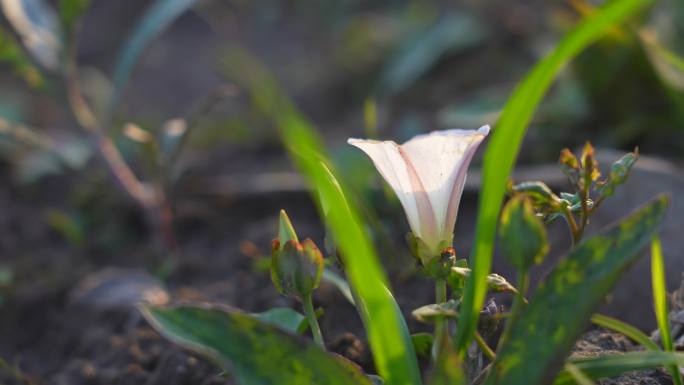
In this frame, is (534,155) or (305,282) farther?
(534,155)

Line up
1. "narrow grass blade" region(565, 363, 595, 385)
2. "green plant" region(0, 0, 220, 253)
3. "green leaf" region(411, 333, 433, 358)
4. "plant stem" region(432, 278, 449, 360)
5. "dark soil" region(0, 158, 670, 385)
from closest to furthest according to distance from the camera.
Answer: "narrow grass blade" region(565, 363, 595, 385)
"plant stem" region(432, 278, 449, 360)
"green leaf" region(411, 333, 433, 358)
"dark soil" region(0, 158, 670, 385)
"green plant" region(0, 0, 220, 253)

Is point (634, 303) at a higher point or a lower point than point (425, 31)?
lower

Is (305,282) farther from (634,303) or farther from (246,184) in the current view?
(246,184)

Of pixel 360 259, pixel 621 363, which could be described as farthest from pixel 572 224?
pixel 360 259

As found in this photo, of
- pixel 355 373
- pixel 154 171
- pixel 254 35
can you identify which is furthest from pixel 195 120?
pixel 254 35

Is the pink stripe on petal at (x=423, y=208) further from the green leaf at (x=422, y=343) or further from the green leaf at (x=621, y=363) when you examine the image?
the green leaf at (x=621, y=363)

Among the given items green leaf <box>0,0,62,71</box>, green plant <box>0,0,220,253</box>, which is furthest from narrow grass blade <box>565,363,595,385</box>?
green leaf <box>0,0,62,71</box>

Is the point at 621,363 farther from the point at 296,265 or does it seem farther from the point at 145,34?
the point at 145,34

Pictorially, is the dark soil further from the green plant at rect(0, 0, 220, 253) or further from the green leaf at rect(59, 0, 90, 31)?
the green leaf at rect(59, 0, 90, 31)
